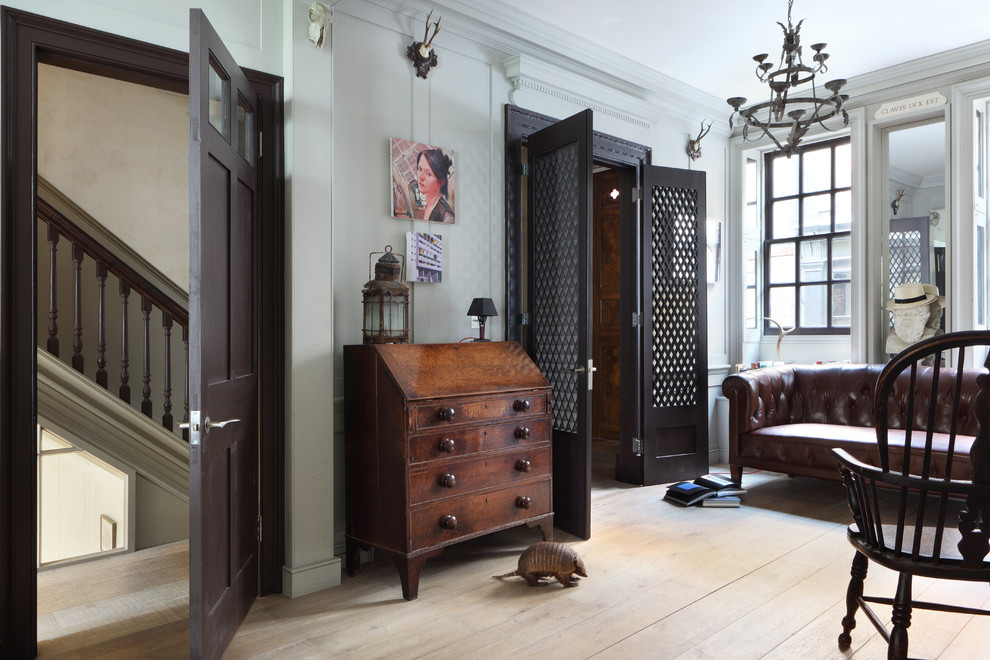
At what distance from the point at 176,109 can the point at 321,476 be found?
311 cm

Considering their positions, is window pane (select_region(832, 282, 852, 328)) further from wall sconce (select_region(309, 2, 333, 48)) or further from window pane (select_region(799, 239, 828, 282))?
wall sconce (select_region(309, 2, 333, 48))

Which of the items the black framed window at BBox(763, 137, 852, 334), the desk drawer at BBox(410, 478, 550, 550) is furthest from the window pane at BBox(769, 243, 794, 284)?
the desk drawer at BBox(410, 478, 550, 550)

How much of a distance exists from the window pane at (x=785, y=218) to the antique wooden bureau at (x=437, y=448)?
3618 mm

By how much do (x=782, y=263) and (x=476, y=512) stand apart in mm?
4173

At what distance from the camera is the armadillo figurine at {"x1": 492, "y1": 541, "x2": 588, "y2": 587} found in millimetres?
2852

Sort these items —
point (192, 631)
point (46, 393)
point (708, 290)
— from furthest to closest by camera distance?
point (708, 290)
point (46, 393)
point (192, 631)

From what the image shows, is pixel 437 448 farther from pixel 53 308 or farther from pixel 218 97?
pixel 53 308

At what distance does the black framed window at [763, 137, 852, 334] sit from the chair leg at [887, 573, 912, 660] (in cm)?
410

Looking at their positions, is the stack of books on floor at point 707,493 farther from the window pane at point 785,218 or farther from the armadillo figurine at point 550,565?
the window pane at point 785,218

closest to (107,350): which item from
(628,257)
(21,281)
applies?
(21,281)

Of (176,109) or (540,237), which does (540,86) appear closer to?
(540,237)

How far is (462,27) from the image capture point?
379 centimetres

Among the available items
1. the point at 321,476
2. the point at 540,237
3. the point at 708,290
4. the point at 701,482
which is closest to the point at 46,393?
the point at 321,476

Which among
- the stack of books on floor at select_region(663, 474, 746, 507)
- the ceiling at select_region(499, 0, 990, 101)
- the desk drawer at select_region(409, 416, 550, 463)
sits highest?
the ceiling at select_region(499, 0, 990, 101)
